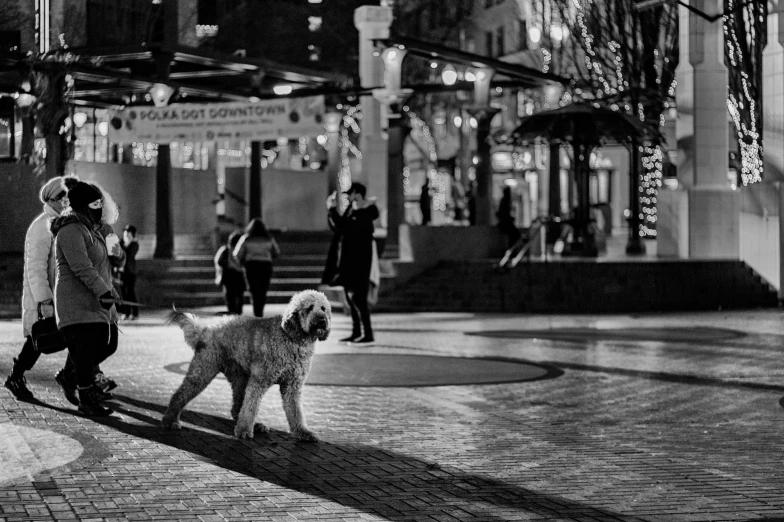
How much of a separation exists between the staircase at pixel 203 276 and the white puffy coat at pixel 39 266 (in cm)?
1379

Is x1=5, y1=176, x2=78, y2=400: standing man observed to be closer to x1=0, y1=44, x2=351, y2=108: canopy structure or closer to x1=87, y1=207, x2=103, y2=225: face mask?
x1=87, y1=207, x2=103, y2=225: face mask

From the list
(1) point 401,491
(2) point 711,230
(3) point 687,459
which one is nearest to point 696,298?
(2) point 711,230

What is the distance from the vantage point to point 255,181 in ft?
98.1

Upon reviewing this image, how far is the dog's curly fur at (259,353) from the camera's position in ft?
28.6

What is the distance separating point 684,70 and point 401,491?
2206 centimetres

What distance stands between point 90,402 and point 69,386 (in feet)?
2.02

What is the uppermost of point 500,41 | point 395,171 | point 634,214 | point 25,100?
point 500,41

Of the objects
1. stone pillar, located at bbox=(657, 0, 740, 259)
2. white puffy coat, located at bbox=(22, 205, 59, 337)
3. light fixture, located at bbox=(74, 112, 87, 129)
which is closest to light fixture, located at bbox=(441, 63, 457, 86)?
stone pillar, located at bbox=(657, 0, 740, 259)

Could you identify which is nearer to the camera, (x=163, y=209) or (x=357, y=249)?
(x=357, y=249)

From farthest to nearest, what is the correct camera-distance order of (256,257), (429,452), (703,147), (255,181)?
(255,181)
(703,147)
(256,257)
(429,452)

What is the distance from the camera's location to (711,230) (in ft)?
89.5

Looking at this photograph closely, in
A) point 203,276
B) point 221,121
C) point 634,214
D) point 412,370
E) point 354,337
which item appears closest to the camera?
point 412,370

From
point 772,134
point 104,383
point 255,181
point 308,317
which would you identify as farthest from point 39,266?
point 255,181

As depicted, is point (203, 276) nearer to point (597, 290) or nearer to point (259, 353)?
point (597, 290)
